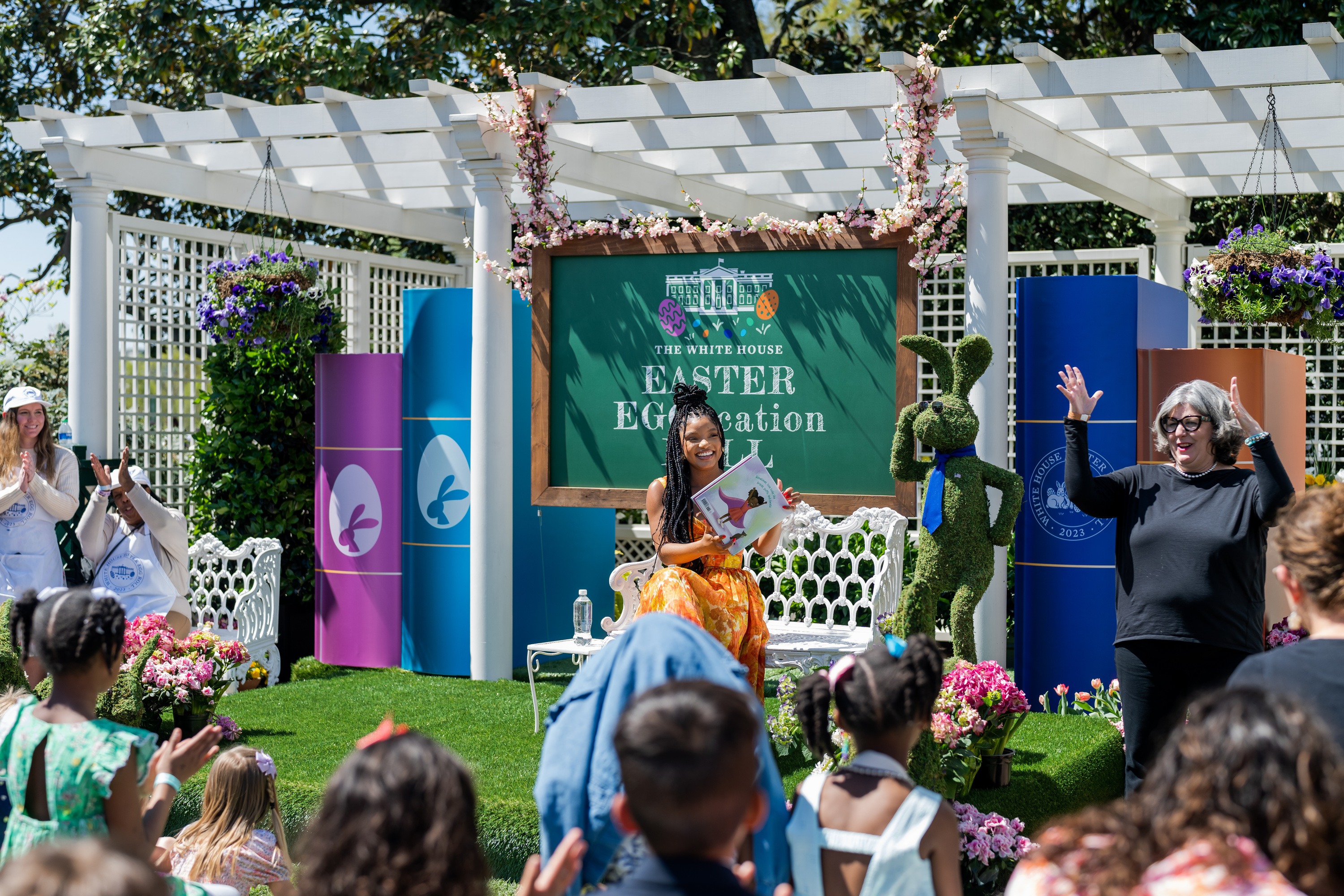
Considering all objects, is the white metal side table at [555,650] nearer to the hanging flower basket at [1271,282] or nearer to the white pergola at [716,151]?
the white pergola at [716,151]

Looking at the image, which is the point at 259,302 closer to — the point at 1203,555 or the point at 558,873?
the point at 1203,555

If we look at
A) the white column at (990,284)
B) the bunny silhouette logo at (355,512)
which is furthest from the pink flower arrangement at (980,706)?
the bunny silhouette logo at (355,512)

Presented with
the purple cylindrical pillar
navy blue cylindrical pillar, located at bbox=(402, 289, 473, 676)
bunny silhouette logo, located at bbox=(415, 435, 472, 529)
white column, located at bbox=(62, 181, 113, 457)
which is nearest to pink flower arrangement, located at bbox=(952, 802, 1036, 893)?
navy blue cylindrical pillar, located at bbox=(402, 289, 473, 676)

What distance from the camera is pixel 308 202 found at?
1084 cm

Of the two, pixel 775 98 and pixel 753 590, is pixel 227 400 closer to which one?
pixel 775 98

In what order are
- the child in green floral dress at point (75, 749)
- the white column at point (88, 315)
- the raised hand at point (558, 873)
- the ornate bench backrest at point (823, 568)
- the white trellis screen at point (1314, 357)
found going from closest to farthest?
the raised hand at point (558, 873) < the child in green floral dress at point (75, 749) < the ornate bench backrest at point (823, 568) < the white column at point (88, 315) < the white trellis screen at point (1314, 357)

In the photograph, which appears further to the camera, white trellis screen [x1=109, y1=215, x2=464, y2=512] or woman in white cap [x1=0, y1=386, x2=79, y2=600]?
white trellis screen [x1=109, y1=215, x2=464, y2=512]

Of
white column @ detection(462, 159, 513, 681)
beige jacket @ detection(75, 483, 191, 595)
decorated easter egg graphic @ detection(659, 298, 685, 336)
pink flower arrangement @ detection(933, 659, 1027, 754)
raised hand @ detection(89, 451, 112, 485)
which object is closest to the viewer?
pink flower arrangement @ detection(933, 659, 1027, 754)

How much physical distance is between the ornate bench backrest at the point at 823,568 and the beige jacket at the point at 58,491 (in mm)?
2731

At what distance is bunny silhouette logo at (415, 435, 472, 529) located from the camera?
28.3 feet

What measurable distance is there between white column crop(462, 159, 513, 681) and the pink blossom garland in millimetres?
111

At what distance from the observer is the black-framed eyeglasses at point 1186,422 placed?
4.41 m

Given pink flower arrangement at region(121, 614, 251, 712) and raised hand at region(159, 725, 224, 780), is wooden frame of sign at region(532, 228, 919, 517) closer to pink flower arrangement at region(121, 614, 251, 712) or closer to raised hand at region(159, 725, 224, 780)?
pink flower arrangement at region(121, 614, 251, 712)

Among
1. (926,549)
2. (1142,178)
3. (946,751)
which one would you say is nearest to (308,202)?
(1142,178)
